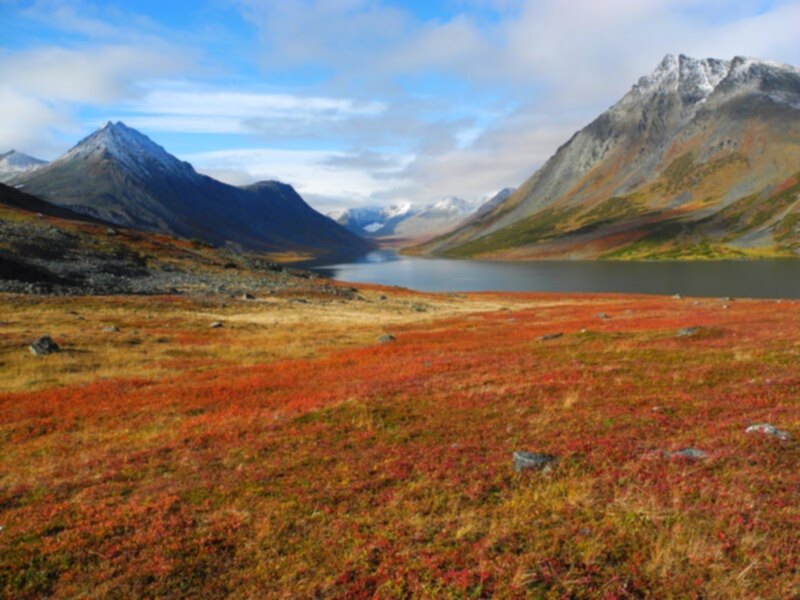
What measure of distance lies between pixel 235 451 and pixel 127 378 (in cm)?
1590

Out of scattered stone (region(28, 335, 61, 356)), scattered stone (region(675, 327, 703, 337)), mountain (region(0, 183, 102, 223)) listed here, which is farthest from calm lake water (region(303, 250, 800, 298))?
scattered stone (region(28, 335, 61, 356))

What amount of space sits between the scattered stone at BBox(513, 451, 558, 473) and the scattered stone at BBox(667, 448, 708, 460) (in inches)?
112

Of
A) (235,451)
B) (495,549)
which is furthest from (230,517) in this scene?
(495,549)

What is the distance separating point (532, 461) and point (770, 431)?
6427 mm

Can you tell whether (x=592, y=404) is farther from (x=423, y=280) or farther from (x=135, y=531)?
(x=423, y=280)

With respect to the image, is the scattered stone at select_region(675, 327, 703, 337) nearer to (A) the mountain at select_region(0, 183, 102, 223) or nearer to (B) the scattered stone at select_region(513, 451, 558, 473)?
(B) the scattered stone at select_region(513, 451, 558, 473)

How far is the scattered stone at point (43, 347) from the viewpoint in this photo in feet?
103

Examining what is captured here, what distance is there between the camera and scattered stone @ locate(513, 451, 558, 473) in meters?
12.2

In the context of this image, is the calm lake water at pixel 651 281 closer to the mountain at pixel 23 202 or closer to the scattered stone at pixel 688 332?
the scattered stone at pixel 688 332

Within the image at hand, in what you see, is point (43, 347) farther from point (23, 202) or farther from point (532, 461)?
point (23, 202)

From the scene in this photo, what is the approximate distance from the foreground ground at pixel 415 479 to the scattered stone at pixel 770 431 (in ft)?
1.10

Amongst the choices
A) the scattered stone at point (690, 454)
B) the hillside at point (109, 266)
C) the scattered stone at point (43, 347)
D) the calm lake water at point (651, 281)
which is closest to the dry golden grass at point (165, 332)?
the scattered stone at point (43, 347)

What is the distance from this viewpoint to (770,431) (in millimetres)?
12938

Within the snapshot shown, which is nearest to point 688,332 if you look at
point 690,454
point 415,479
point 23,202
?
point 690,454
